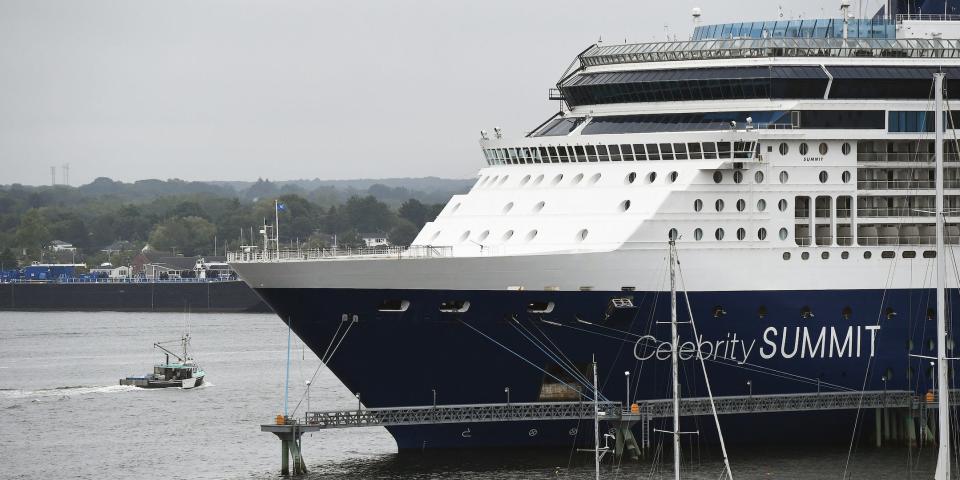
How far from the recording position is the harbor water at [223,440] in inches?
1693

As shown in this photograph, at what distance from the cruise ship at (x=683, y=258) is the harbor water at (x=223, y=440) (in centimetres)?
113

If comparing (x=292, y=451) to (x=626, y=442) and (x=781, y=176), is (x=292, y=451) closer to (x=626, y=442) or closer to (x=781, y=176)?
(x=626, y=442)

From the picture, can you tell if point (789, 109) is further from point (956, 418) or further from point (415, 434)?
point (415, 434)

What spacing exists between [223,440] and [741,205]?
17.1 m

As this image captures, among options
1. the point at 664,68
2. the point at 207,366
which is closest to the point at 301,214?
the point at 207,366

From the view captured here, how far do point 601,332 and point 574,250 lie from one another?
206 centimetres

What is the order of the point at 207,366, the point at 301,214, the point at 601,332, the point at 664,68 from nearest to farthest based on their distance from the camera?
1. the point at 601,332
2. the point at 664,68
3. the point at 207,366
4. the point at 301,214

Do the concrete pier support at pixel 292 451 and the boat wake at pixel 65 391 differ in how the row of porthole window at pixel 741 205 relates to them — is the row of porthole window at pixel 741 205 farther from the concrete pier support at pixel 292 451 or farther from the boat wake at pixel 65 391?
the boat wake at pixel 65 391

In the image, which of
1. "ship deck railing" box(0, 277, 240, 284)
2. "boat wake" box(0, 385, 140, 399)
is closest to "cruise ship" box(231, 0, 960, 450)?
"boat wake" box(0, 385, 140, 399)

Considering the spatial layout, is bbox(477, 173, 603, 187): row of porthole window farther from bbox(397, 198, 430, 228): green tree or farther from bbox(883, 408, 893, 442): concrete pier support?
bbox(397, 198, 430, 228): green tree

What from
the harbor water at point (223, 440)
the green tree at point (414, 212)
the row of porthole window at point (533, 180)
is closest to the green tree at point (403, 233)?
the green tree at point (414, 212)

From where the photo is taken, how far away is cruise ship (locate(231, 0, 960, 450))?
140ft

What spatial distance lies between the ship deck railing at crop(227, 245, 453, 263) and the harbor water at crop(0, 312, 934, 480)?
2.84 metres

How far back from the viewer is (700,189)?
43.8m
